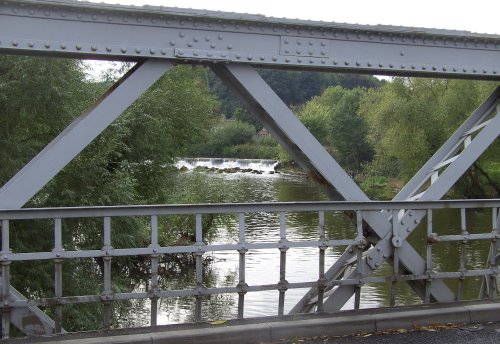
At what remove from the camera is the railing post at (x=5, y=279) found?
17.0 ft

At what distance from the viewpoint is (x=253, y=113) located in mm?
6367

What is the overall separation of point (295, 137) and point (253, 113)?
53 cm

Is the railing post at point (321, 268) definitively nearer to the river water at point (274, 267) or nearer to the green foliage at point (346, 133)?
the river water at point (274, 267)

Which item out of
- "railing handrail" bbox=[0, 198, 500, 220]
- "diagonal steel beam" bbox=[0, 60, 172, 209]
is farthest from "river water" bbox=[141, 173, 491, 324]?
"diagonal steel beam" bbox=[0, 60, 172, 209]

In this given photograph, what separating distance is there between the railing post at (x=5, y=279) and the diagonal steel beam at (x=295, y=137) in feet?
7.84

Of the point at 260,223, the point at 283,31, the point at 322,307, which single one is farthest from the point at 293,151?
the point at 260,223

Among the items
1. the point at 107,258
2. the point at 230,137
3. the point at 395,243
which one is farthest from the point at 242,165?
the point at 107,258

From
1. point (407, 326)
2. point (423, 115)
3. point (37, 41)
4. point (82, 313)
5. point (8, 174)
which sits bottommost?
point (82, 313)

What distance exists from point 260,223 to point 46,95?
17103 millimetres

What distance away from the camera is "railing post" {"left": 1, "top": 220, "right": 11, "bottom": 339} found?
17.0ft

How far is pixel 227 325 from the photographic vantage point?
19.1 ft

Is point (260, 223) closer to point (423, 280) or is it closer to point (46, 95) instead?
point (46, 95)

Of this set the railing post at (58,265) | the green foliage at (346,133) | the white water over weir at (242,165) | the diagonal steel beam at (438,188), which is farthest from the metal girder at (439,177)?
the white water over weir at (242,165)

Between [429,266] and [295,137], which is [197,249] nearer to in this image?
[295,137]
